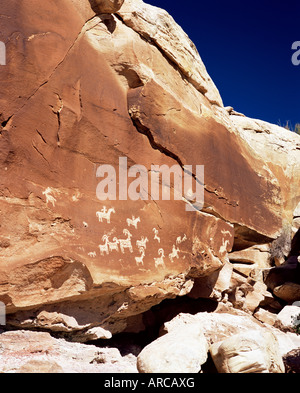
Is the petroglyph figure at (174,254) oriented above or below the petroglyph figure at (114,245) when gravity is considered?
below

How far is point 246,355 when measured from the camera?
388 centimetres

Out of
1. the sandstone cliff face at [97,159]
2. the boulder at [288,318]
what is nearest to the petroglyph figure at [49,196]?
the sandstone cliff face at [97,159]

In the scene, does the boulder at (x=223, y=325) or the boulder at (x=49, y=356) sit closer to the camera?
the boulder at (x=49, y=356)

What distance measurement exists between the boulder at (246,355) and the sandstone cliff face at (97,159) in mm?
1022

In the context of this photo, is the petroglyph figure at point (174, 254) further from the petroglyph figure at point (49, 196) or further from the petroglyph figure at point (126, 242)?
the petroglyph figure at point (49, 196)

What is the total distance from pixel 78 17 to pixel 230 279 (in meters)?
4.57

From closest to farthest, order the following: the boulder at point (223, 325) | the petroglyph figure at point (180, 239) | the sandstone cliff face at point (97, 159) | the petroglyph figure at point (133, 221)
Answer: the sandstone cliff face at point (97, 159)
the petroglyph figure at point (133, 221)
the petroglyph figure at point (180, 239)
the boulder at point (223, 325)

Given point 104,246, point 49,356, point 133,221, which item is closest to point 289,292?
point 133,221

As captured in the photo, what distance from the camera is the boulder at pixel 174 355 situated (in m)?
3.59

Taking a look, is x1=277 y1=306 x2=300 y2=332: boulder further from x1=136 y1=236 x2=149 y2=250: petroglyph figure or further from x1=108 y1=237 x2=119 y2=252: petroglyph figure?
x1=108 y1=237 x2=119 y2=252: petroglyph figure

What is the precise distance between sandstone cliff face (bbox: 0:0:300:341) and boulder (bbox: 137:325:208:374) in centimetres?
67

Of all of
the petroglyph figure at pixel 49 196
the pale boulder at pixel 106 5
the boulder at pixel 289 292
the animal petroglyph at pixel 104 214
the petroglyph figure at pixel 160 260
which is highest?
the pale boulder at pixel 106 5

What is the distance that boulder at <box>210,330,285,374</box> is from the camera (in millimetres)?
3848

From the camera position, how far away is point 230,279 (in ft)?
21.4
